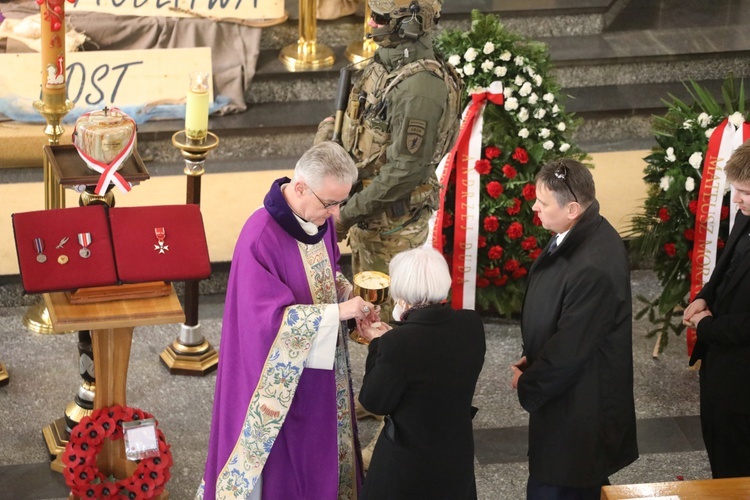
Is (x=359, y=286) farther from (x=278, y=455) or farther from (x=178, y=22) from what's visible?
(x=178, y=22)

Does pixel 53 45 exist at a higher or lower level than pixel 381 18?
lower

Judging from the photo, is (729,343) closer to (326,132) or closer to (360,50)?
(326,132)

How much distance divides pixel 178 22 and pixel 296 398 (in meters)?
4.30

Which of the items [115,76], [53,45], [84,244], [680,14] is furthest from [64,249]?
[680,14]

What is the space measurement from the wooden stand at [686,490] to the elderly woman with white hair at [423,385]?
0.51 meters

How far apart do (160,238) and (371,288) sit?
833 millimetres

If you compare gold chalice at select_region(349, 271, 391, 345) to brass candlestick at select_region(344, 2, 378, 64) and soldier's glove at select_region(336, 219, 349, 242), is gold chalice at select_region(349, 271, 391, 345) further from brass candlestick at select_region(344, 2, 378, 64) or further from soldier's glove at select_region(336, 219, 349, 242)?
A: brass candlestick at select_region(344, 2, 378, 64)

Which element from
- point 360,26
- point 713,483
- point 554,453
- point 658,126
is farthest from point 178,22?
point 713,483

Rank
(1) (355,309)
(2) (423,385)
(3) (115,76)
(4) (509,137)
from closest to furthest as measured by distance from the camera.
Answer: (2) (423,385) < (1) (355,309) < (4) (509,137) < (3) (115,76)

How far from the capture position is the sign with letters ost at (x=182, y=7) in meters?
7.67

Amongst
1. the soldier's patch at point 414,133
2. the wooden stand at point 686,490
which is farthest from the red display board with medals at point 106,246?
the wooden stand at point 686,490

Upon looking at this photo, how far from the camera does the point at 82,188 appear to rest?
4.44 m

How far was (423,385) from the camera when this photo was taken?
3.55 m

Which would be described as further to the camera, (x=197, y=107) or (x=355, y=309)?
(x=197, y=107)
